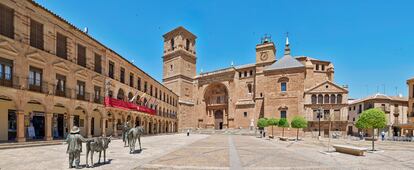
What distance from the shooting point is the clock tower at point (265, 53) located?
201ft

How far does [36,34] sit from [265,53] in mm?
51445

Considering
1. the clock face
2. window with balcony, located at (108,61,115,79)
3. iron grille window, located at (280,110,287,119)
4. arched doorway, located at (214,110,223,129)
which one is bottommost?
arched doorway, located at (214,110,223,129)

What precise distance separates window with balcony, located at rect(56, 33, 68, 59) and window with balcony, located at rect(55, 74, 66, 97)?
69.6 inches

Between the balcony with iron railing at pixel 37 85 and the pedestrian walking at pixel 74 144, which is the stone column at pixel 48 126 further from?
the pedestrian walking at pixel 74 144

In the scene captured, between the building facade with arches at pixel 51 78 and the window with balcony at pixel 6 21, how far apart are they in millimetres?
43

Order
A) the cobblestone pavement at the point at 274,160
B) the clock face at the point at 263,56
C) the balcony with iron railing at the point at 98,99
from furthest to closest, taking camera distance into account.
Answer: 1. the clock face at the point at 263,56
2. the balcony with iron railing at the point at 98,99
3. the cobblestone pavement at the point at 274,160

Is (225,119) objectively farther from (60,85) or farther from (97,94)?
(60,85)

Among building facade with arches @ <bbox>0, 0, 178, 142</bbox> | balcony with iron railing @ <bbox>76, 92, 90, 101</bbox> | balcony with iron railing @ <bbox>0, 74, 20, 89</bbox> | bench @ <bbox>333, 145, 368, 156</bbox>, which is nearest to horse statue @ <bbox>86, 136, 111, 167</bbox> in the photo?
building facade with arches @ <bbox>0, 0, 178, 142</bbox>

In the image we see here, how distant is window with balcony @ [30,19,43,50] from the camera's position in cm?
1819

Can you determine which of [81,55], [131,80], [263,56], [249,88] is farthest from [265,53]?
[81,55]

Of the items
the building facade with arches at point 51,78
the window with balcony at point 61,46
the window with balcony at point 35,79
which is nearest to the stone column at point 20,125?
the building facade with arches at point 51,78

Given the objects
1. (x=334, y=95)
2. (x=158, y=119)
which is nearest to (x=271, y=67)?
(x=334, y=95)

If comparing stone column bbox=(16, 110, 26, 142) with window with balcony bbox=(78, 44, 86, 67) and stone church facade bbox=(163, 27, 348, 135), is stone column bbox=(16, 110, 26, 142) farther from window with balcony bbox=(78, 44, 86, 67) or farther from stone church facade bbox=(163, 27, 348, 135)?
stone church facade bbox=(163, 27, 348, 135)

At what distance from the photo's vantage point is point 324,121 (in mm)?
49875
